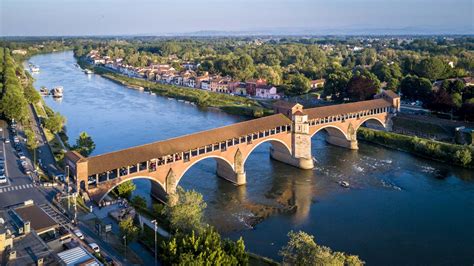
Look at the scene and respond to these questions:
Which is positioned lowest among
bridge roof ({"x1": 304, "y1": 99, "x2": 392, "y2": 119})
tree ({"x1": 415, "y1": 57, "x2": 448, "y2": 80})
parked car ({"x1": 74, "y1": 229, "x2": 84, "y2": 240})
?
parked car ({"x1": 74, "y1": 229, "x2": 84, "y2": 240})

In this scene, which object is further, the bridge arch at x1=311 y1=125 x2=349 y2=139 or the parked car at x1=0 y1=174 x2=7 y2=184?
the bridge arch at x1=311 y1=125 x2=349 y2=139

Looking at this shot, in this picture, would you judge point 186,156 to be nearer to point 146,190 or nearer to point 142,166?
point 142,166

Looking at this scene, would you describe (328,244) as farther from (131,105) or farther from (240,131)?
(131,105)

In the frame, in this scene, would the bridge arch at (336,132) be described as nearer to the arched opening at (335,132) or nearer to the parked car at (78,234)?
the arched opening at (335,132)

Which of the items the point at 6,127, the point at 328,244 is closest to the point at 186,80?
the point at 6,127

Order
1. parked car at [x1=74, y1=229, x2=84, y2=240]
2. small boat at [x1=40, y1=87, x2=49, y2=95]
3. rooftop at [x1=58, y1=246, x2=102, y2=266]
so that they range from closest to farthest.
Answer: rooftop at [x1=58, y1=246, x2=102, y2=266] → parked car at [x1=74, y1=229, x2=84, y2=240] → small boat at [x1=40, y1=87, x2=49, y2=95]

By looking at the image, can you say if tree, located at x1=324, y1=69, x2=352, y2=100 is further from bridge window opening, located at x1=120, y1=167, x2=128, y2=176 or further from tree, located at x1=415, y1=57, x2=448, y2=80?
bridge window opening, located at x1=120, y1=167, x2=128, y2=176

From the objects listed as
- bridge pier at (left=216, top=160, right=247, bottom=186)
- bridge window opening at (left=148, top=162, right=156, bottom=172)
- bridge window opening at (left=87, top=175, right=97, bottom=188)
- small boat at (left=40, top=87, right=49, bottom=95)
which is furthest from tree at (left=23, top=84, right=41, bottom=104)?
bridge window opening at (left=148, top=162, right=156, bottom=172)

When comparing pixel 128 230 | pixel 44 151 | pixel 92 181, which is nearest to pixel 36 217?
pixel 128 230
